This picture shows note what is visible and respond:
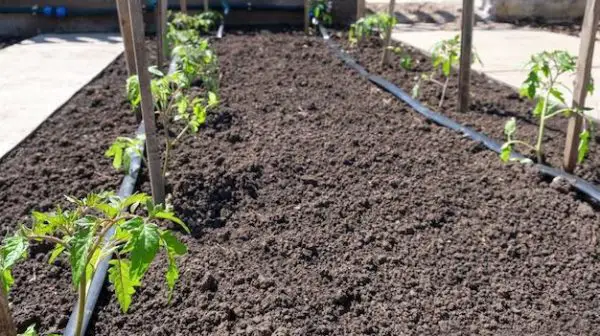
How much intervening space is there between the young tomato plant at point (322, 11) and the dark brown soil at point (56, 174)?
11.9 feet

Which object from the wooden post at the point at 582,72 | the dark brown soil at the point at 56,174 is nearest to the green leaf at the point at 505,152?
the wooden post at the point at 582,72

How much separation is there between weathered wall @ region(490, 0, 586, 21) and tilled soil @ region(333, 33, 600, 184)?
3.68 m

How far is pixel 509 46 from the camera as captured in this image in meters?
6.78

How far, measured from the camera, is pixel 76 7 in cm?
793

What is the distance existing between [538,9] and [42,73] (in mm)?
7350

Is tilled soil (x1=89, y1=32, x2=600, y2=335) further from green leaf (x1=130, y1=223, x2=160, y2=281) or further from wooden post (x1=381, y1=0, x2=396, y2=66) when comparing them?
wooden post (x1=381, y1=0, x2=396, y2=66)

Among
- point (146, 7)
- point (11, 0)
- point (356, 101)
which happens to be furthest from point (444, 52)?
point (11, 0)

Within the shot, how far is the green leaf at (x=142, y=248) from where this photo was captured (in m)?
1.28

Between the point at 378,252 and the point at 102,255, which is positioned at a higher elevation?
the point at 102,255

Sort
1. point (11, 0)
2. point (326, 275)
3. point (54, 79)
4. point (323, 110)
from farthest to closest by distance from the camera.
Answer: point (11, 0)
point (54, 79)
point (323, 110)
point (326, 275)

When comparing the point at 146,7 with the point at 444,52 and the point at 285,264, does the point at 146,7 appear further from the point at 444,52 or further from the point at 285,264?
the point at 285,264

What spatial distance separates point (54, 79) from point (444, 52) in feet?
11.6

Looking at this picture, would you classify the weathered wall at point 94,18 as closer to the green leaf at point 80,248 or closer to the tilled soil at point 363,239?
the tilled soil at point 363,239

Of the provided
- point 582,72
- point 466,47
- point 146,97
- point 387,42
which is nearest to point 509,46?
point 387,42
